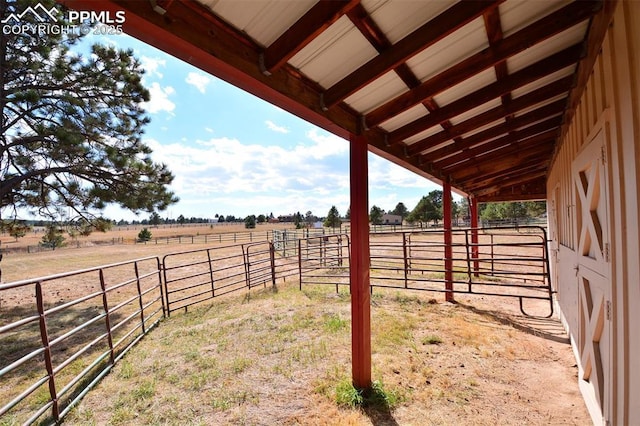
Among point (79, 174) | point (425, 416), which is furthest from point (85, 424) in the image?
point (79, 174)

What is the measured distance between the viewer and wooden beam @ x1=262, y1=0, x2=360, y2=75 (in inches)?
50.8

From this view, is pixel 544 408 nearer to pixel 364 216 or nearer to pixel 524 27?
pixel 364 216

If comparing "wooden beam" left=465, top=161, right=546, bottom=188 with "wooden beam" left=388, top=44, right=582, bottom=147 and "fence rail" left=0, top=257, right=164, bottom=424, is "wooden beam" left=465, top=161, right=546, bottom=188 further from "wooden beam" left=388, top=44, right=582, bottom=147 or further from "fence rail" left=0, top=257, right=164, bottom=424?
"fence rail" left=0, top=257, right=164, bottom=424

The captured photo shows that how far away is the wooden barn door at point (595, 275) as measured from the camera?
1717mm

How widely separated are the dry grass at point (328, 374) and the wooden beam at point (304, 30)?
101 inches

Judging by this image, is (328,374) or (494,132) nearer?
(328,374)

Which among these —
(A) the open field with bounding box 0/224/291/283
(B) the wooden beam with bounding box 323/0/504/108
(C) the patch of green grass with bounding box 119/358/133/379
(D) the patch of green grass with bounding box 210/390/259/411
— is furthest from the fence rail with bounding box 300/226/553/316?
(A) the open field with bounding box 0/224/291/283

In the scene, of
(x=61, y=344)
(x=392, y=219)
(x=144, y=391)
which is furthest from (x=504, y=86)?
(x=392, y=219)

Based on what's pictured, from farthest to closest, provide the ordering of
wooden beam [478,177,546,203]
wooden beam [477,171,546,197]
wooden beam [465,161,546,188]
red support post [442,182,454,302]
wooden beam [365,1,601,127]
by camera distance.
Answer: wooden beam [478,177,546,203], wooden beam [477,171,546,197], wooden beam [465,161,546,188], red support post [442,182,454,302], wooden beam [365,1,601,127]

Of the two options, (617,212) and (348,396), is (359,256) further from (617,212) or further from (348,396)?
(617,212)

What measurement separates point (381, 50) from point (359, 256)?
5.28 feet

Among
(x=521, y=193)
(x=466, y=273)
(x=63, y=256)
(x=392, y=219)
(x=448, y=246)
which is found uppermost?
A: (x=521, y=193)

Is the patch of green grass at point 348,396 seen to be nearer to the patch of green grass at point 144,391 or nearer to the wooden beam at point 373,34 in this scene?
the patch of green grass at point 144,391

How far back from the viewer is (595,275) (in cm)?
198
